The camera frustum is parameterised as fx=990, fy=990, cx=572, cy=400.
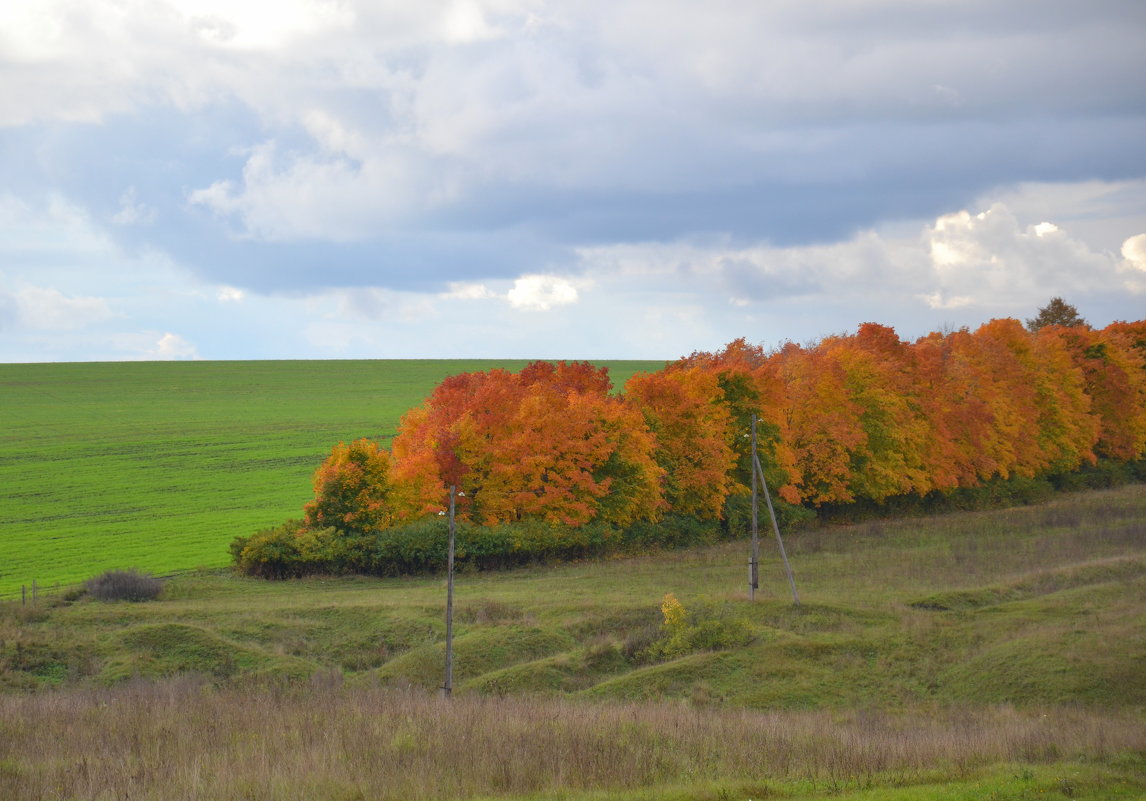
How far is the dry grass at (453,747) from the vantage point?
12.8 metres

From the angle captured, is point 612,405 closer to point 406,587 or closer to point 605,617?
point 406,587

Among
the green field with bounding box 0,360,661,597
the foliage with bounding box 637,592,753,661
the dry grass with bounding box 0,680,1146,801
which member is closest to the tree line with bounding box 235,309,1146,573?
the green field with bounding box 0,360,661,597

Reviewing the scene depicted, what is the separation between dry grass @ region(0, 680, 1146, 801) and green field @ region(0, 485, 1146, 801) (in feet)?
0.22

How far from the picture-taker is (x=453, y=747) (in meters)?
14.6

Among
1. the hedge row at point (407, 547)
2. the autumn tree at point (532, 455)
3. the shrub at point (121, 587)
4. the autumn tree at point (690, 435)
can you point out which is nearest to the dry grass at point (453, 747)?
the shrub at point (121, 587)

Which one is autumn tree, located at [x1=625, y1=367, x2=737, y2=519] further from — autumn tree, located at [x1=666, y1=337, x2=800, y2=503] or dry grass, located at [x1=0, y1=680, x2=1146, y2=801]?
dry grass, located at [x1=0, y1=680, x2=1146, y2=801]

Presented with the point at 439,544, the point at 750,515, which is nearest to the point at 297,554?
the point at 439,544

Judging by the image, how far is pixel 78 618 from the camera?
3325 centimetres

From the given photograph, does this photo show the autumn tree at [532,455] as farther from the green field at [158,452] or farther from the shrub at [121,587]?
the shrub at [121,587]

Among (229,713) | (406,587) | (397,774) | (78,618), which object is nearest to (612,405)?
(406,587)

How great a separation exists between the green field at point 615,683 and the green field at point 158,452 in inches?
422

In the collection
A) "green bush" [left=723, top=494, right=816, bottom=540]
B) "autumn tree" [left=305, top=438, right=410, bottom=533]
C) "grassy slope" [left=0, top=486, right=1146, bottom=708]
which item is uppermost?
"autumn tree" [left=305, top=438, right=410, bottom=533]

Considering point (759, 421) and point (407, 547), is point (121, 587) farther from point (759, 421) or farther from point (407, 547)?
point (759, 421)

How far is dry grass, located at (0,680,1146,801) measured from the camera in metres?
12.8
